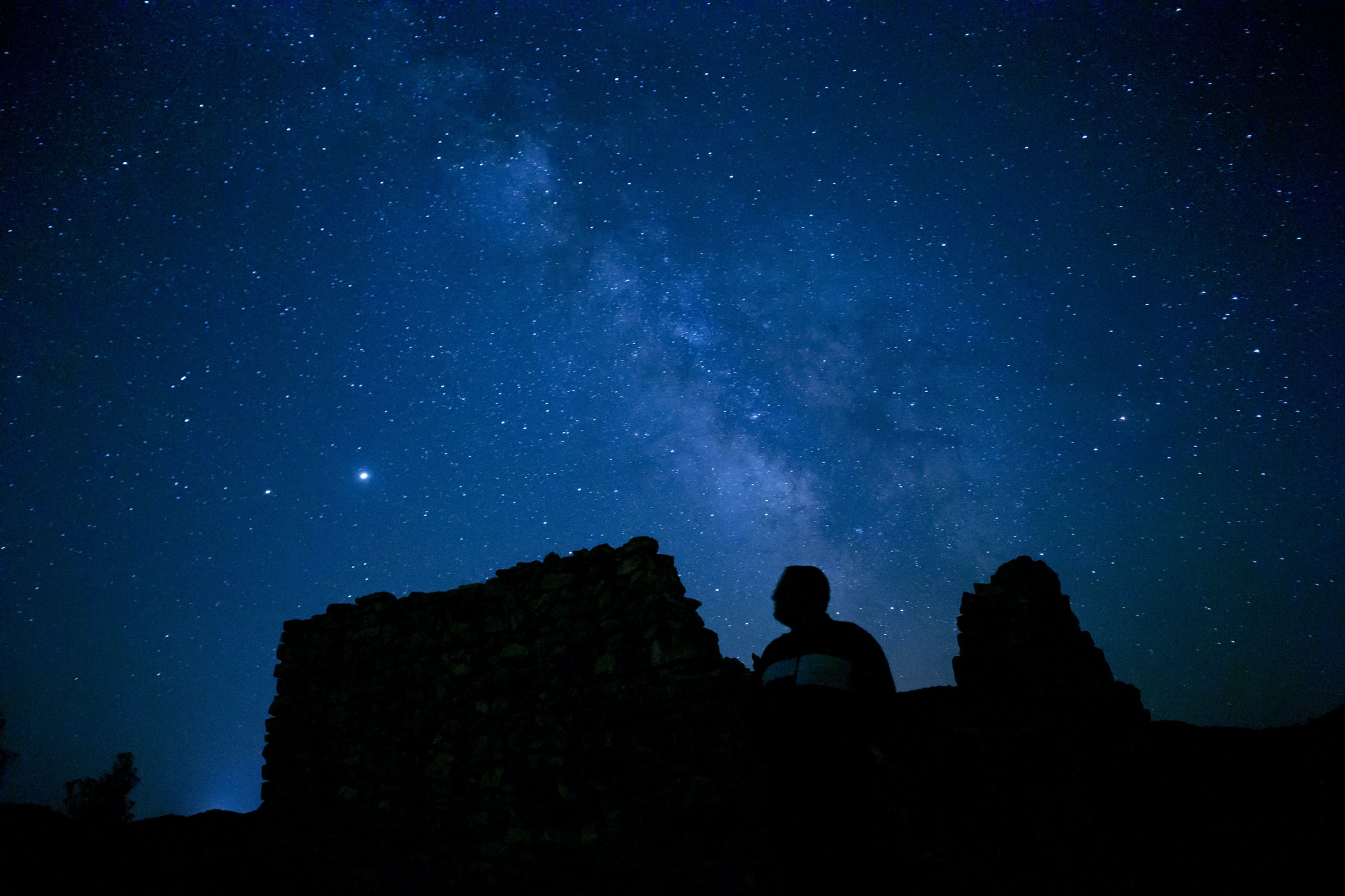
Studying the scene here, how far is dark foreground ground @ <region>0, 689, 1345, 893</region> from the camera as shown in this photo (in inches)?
193

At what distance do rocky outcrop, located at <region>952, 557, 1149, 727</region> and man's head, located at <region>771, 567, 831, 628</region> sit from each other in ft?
16.6

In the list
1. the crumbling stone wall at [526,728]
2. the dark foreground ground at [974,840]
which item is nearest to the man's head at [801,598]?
the crumbling stone wall at [526,728]

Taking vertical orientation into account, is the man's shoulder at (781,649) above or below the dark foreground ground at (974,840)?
above

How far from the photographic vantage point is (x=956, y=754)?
643 centimetres

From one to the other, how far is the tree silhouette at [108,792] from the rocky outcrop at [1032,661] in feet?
122

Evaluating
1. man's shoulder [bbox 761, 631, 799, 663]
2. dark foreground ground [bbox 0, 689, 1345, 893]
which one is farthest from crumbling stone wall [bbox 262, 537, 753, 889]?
man's shoulder [bbox 761, 631, 799, 663]

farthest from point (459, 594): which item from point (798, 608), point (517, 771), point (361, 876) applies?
point (798, 608)

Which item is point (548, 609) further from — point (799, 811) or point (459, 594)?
point (799, 811)

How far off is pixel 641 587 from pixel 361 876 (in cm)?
363

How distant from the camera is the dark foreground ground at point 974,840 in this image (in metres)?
4.91

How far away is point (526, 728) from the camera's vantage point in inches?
211

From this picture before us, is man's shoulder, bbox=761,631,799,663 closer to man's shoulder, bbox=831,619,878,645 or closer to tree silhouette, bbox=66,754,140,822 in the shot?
man's shoulder, bbox=831,619,878,645

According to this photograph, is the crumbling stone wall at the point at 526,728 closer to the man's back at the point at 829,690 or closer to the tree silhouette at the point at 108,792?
the man's back at the point at 829,690

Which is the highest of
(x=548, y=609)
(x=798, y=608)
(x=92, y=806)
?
(x=548, y=609)
